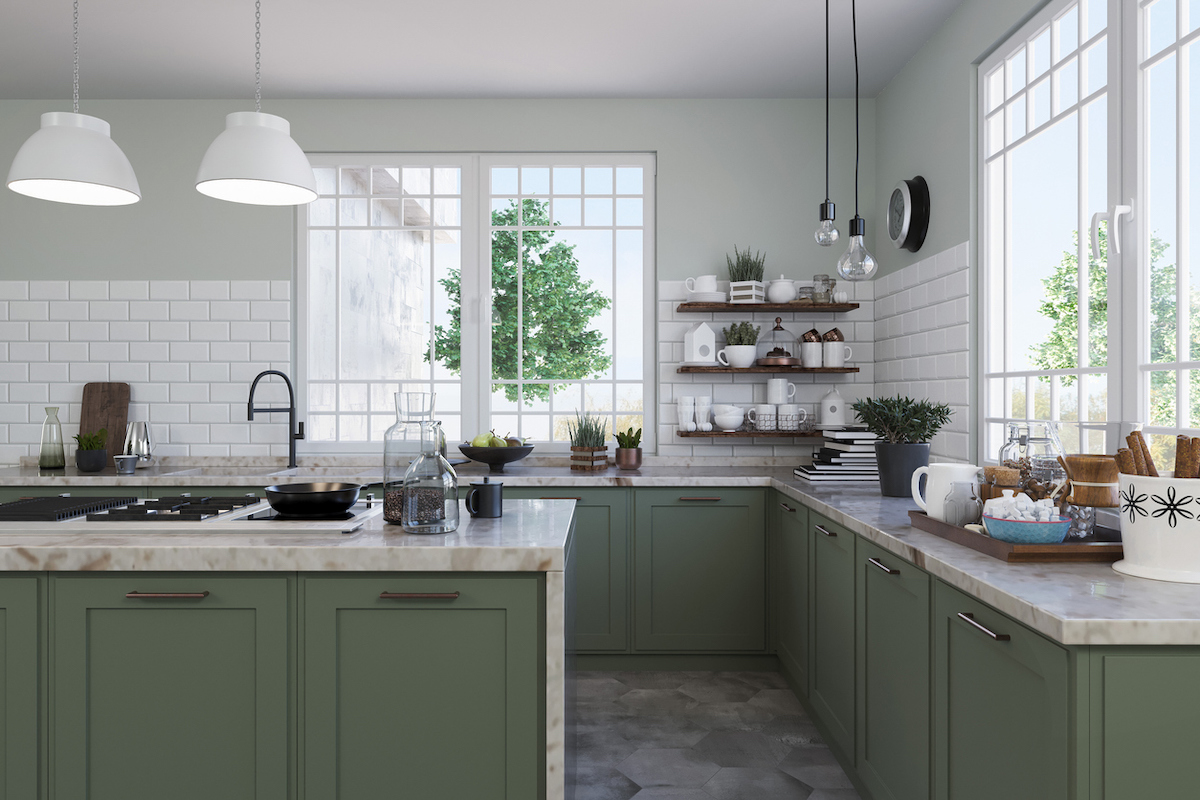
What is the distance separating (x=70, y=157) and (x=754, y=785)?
9.22ft

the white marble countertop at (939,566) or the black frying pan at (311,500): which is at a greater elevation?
the black frying pan at (311,500)

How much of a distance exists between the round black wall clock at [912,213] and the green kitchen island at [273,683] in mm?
2559

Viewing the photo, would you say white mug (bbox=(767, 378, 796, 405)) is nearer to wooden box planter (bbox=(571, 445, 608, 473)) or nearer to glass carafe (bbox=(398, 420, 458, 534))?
wooden box planter (bbox=(571, 445, 608, 473))

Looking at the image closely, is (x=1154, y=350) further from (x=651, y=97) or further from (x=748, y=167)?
(x=651, y=97)

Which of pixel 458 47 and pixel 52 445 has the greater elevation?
pixel 458 47

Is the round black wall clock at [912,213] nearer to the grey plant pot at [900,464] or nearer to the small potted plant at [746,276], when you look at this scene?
the small potted plant at [746,276]

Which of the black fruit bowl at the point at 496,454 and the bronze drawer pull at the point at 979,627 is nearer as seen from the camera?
the bronze drawer pull at the point at 979,627

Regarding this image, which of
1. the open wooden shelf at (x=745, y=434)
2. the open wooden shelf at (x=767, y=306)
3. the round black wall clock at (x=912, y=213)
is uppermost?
the round black wall clock at (x=912, y=213)

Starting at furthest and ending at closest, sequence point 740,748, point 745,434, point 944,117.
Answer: point 745,434, point 944,117, point 740,748

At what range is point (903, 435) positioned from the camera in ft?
9.07

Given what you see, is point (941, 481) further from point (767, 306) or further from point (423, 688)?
point (767, 306)

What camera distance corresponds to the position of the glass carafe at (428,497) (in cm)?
191

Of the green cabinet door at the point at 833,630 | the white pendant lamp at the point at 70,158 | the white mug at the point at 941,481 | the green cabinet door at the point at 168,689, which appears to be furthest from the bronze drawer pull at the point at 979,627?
the white pendant lamp at the point at 70,158

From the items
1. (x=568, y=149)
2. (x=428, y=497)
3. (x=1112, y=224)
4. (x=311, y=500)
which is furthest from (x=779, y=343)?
(x=311, y=500)
